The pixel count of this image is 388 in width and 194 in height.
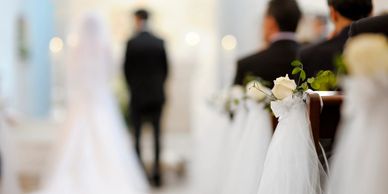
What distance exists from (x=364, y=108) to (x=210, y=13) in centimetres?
756

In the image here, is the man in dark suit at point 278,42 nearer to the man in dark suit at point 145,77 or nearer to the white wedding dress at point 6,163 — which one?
the white wedding dress at point 6,163

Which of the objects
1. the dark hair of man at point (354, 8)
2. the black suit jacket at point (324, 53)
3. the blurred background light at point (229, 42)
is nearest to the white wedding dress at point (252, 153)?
the black suit jacket at point (324, 53)

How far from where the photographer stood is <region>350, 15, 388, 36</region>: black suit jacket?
8.11 ft

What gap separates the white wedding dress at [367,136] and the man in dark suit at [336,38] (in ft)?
4.06

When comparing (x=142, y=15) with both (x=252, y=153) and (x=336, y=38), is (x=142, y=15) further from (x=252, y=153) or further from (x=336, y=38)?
(x=252, y=153)

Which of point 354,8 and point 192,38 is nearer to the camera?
point 354,8

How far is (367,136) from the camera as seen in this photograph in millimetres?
1874

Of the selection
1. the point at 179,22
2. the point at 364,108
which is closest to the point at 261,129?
the point at 364,108

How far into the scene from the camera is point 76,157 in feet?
20.1

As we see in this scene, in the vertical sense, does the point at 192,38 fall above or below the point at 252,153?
below

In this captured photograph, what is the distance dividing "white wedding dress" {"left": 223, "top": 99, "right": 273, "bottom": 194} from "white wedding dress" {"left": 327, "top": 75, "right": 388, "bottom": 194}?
39.6 inches

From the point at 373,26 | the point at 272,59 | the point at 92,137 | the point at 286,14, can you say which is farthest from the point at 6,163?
the point at 373,26

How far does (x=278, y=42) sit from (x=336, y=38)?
743 mm

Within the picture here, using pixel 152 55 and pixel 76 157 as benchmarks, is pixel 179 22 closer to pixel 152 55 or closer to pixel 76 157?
pixel 152 55
